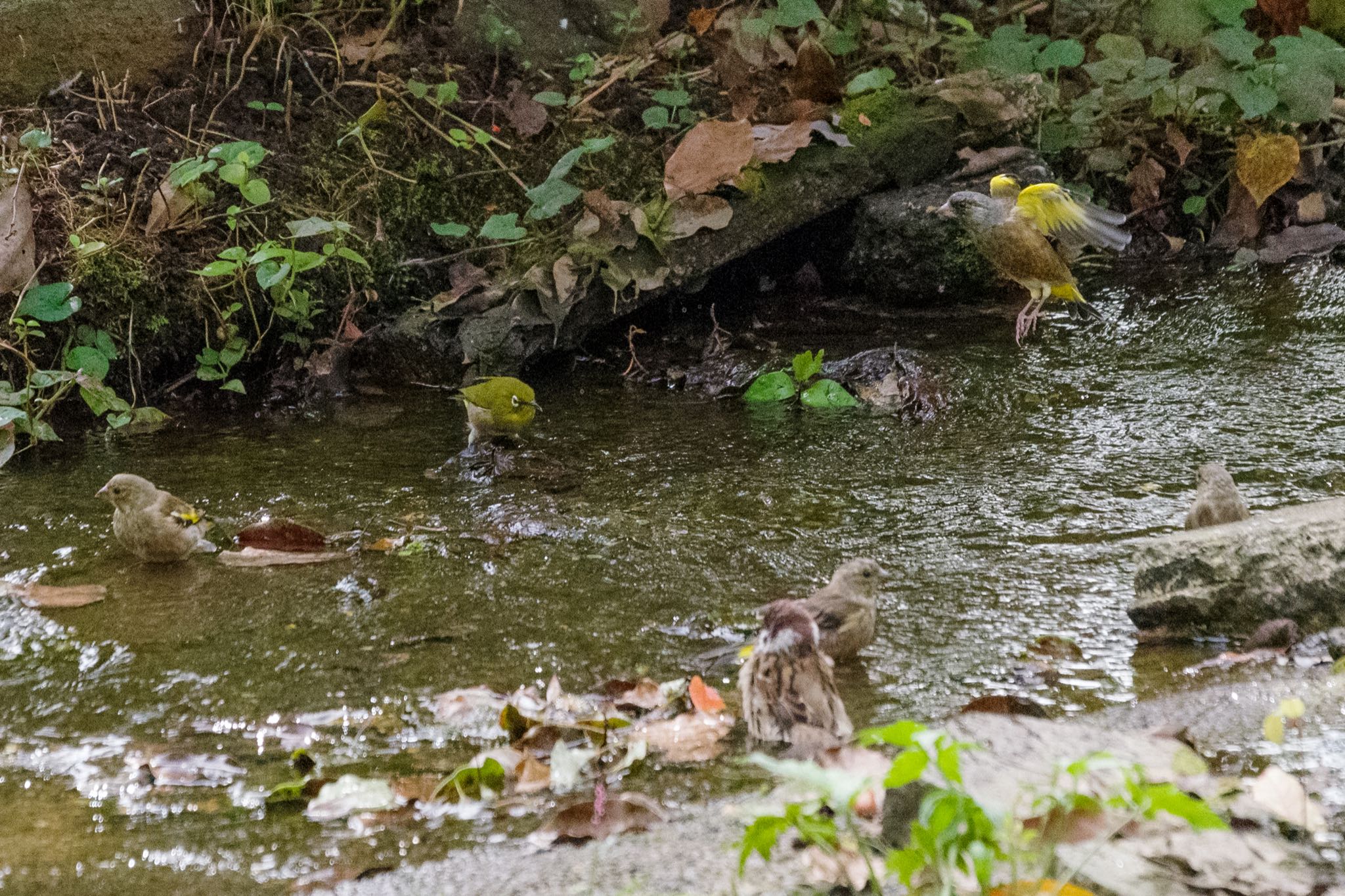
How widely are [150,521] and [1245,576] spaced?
3.25 m

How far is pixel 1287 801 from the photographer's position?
191cm

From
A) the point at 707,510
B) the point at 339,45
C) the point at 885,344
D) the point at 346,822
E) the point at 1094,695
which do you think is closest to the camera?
the point at 346,822

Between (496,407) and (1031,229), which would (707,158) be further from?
(496,407)

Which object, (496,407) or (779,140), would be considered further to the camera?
(779,140)

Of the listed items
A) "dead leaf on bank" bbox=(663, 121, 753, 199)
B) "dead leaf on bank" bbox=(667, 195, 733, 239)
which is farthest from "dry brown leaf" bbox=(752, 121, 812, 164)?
"dead leaf on bank" bbox=(667, 195, 733, 239)

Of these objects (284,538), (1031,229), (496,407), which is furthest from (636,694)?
(1031,229)

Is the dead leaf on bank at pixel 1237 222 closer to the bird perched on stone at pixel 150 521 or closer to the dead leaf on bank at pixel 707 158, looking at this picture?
the dead leaf on bank at pixel 707 158

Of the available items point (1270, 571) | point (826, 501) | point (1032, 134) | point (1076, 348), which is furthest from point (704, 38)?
point (1270, 571)

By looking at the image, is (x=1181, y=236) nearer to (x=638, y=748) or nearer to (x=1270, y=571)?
(x=1270, y=571)

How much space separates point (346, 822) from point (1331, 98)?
23.2 ft

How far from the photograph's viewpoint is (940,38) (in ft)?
24.5

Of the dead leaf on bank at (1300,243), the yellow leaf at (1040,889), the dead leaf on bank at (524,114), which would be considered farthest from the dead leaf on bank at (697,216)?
the yellow leaf at (1040,889)

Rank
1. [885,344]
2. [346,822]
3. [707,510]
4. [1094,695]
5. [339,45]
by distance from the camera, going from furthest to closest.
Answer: [339,45] < [885,344] < [707,510] < [1094,695] < [346,822]

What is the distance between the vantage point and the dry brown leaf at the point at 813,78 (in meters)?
6.91
